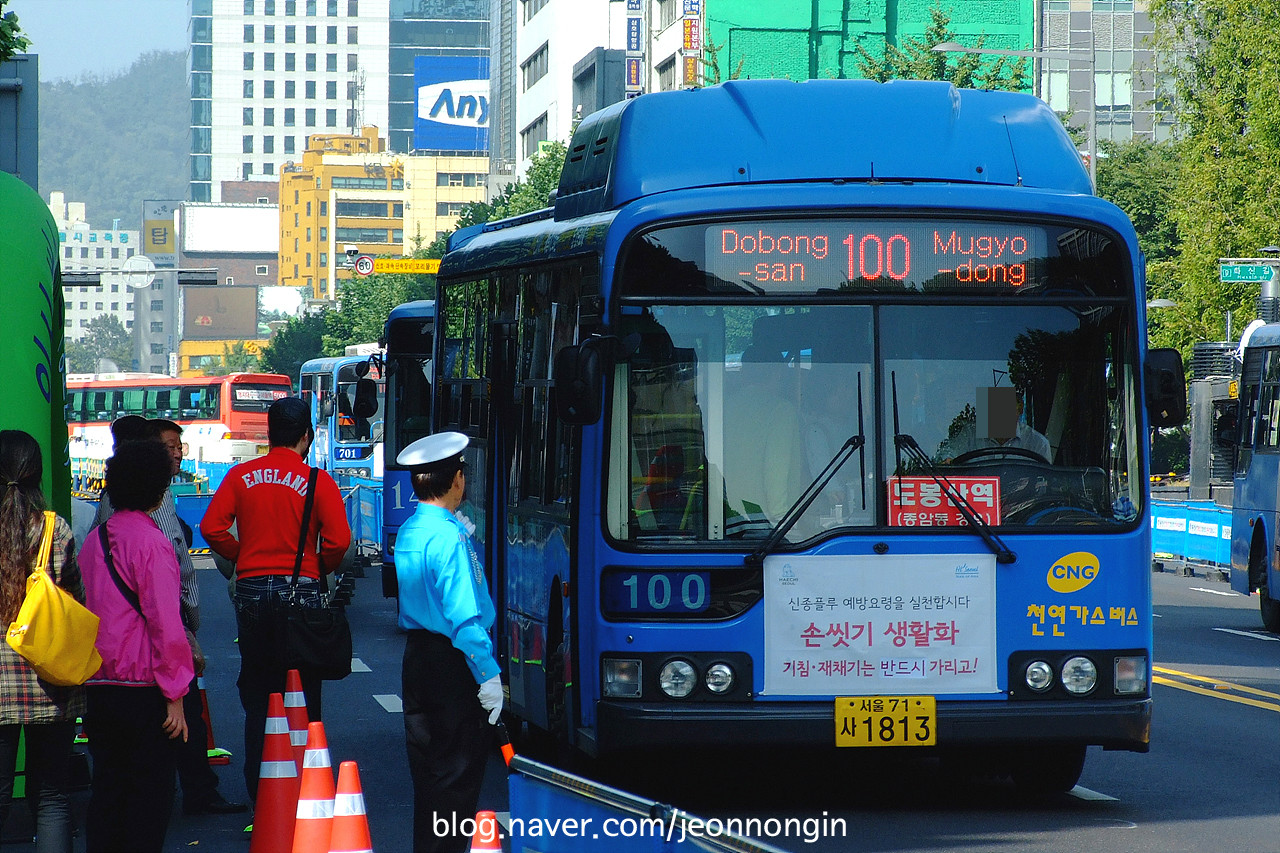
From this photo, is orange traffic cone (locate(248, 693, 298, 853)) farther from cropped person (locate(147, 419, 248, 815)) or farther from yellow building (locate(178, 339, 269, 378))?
yellow building (locate(178, 339, 269, 378))

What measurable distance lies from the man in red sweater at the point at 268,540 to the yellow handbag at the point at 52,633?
6.75ft

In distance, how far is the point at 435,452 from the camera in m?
6.69

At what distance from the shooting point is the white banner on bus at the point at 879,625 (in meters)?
8.27

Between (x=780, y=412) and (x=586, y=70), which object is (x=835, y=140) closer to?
(x=780, y=412)

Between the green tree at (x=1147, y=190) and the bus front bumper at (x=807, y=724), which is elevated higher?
the green tree at (x=1147, y=190)

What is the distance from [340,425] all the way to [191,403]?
32149mm

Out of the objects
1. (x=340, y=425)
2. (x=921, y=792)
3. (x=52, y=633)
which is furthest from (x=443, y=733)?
(x=340, y=425)

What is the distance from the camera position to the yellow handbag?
6617mm

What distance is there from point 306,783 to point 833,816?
9.79 feet

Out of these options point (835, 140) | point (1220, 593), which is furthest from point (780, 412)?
point (1220, 593)

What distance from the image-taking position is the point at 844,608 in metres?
8.29

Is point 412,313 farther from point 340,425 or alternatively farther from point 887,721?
point 340,425

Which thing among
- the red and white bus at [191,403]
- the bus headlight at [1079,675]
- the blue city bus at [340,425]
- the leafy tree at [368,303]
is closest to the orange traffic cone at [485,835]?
the bus headlight at [1079,675]

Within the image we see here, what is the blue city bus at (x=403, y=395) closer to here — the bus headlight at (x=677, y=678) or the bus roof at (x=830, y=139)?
the bus roof at (x=830, y=139)
